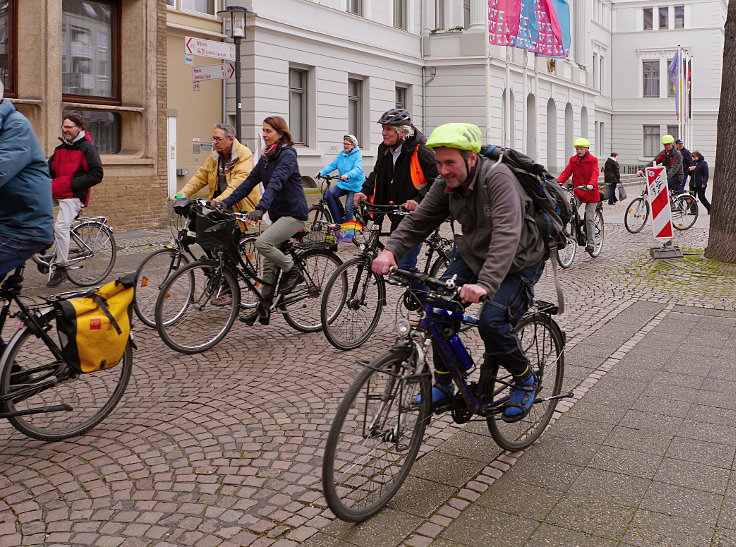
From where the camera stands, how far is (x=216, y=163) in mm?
8312

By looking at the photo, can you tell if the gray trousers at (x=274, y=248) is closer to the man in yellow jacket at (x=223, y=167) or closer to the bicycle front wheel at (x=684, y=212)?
the man in yellow jacket at (x=223, y=167)

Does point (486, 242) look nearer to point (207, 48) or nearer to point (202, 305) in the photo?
point (202, 305)

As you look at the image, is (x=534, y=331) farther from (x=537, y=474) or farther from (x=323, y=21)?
(x=323, y=21)

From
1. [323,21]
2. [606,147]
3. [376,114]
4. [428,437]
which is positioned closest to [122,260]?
[428,437]

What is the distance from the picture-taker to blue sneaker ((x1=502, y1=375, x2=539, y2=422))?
14.5ft

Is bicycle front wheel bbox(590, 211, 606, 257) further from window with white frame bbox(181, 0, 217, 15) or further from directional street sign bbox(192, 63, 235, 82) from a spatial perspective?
window with white frame bbox(181, 0, 217, 15)

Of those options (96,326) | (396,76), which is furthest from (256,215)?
(396,76)

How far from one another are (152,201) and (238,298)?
8995 millimetres

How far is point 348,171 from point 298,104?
9627mm

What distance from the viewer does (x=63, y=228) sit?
10.1m

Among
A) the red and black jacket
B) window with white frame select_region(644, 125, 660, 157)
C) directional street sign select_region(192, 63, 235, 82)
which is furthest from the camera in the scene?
window with white frame select_region(644, 125, 660, 157)

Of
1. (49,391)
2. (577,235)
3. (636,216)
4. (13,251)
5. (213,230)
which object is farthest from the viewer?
(636,216)

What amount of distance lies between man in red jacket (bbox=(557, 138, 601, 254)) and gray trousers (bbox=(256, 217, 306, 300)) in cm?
699

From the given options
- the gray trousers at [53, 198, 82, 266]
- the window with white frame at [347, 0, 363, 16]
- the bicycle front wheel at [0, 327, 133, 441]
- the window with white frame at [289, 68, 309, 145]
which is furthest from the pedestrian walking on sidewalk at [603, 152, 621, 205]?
the bicycle front wheel at [0, 327, 133, 441]
